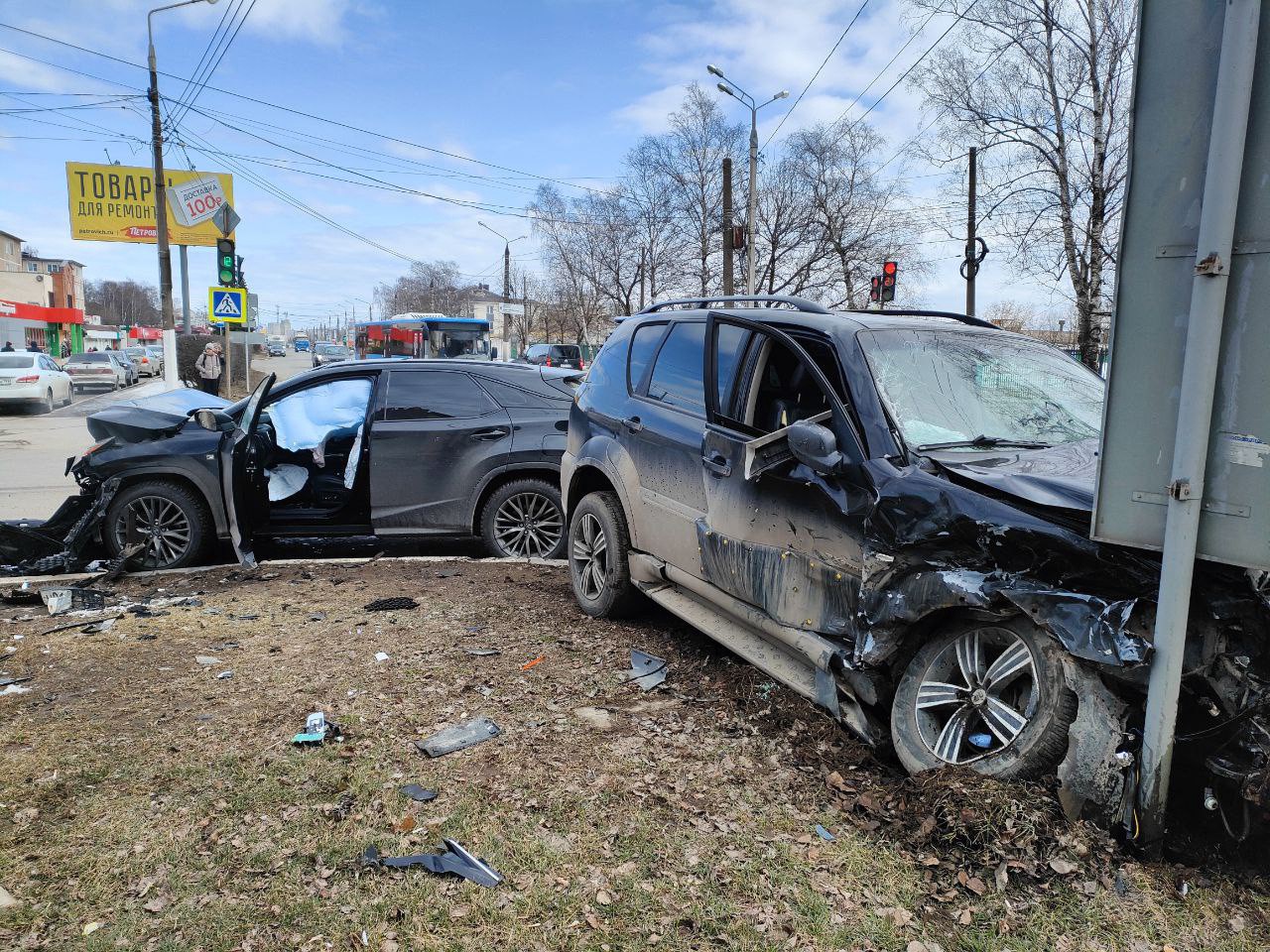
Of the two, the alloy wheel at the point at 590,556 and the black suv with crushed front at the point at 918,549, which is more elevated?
the black suv with crushed front at the point at 918,549

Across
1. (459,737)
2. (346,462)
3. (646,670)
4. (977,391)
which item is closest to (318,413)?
(346,462)

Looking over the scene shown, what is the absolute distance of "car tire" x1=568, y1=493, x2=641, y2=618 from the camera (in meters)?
5.00

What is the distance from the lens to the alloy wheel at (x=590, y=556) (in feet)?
17.0

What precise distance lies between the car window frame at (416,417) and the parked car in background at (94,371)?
111ft

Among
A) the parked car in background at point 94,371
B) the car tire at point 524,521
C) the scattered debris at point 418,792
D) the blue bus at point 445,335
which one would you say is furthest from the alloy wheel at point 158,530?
the parked car in background at point 94,371

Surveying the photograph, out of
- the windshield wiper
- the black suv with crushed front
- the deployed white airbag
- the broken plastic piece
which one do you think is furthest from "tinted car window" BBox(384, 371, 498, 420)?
the windshield wiper

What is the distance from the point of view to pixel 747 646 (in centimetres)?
379

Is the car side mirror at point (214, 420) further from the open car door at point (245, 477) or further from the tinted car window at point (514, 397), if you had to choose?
the tinted car window at point (514, 397)

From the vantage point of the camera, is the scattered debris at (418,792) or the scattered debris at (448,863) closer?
the scattered debris at (448,863)

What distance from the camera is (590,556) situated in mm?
5301

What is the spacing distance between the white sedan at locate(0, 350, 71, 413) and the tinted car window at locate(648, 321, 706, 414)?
23.6m

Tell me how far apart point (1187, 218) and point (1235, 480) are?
2.55ft

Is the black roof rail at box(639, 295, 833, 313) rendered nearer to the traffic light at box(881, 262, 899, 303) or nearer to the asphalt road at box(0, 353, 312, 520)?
the asphalt road at box(0, 353, 312, 520)

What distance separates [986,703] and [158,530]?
6184 millimetres
